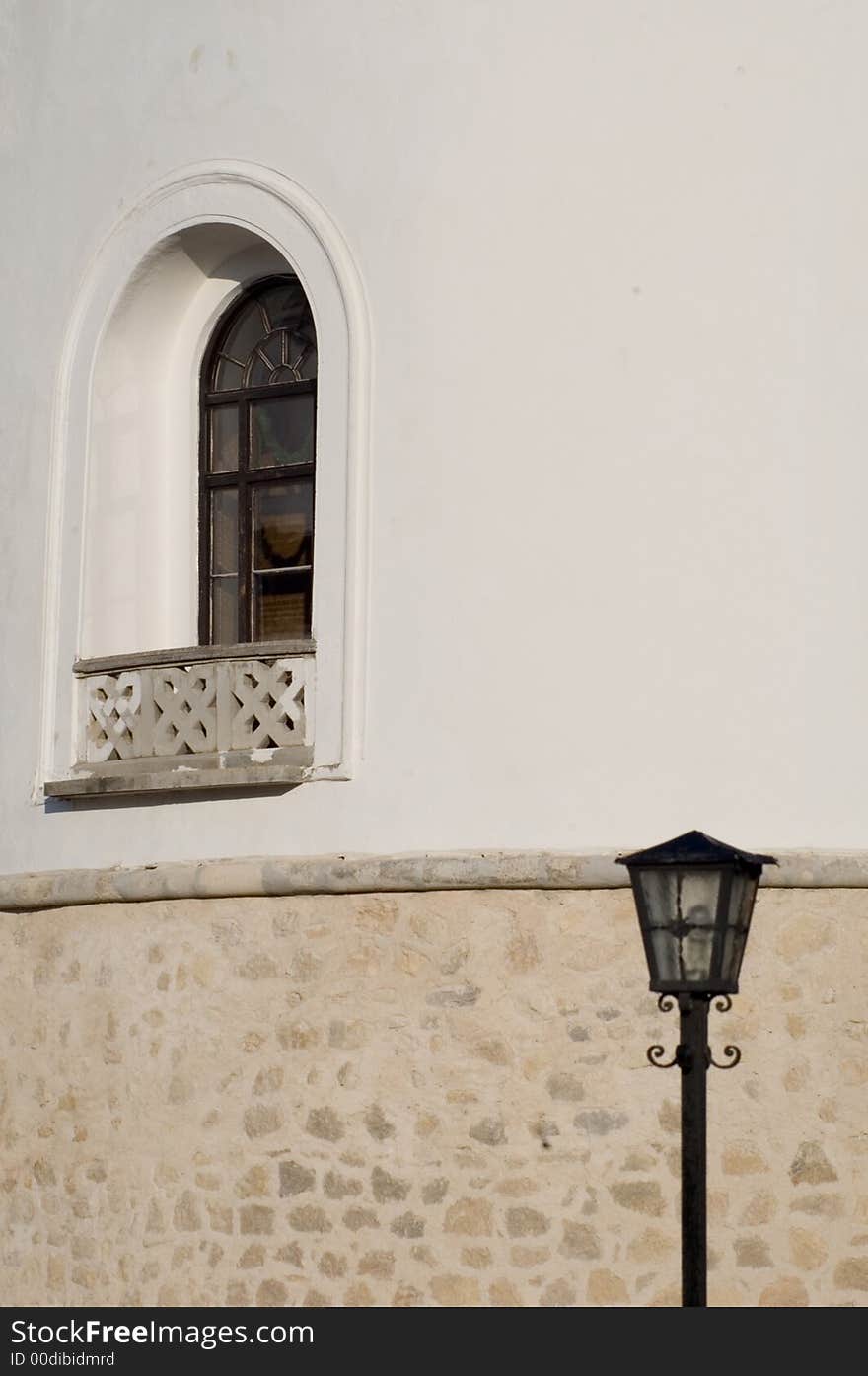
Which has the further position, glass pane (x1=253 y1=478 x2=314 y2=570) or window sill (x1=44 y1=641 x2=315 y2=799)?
glass pane (x1=253 y1=478 x2=314 y2=570)

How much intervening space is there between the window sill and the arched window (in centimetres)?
53

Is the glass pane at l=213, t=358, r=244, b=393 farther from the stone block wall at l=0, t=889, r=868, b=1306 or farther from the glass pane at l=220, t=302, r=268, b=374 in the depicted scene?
the stone block wall at l=0, t=889, r=868, b=1306

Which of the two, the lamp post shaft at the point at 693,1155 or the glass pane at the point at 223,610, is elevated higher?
the glass pane at the point at 223,610

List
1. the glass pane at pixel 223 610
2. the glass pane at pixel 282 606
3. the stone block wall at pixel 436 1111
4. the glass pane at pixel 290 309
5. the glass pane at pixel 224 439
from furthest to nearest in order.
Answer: the glass pane at pixel 224 439 < the glass pane at pixel 223 610 < the glass pane at pixel 290 309 < the glass pane at pixel 282 606 < the stone block wall at pixel 436 1111

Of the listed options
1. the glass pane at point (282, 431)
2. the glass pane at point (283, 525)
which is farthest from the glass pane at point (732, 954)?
the glass pane at point (282, 431)

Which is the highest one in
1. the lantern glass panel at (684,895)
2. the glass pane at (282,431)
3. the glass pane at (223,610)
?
the glass pane at (282,431)

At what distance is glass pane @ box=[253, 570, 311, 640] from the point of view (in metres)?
10.8

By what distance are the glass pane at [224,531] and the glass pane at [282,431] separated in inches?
8.3

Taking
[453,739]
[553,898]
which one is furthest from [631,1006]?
[453,739]

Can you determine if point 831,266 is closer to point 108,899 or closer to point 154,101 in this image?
point 154,101

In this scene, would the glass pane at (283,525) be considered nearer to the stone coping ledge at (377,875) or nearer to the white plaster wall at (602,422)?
the white plaster wall at (602,422)

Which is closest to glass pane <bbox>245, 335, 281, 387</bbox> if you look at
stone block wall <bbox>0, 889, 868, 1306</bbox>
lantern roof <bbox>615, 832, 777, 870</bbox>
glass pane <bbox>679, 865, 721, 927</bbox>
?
stone block wall <bbox>0, 889, 868, 1306</bbox>

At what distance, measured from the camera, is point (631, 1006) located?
9.34 m

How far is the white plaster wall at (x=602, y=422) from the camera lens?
9.52 meters
